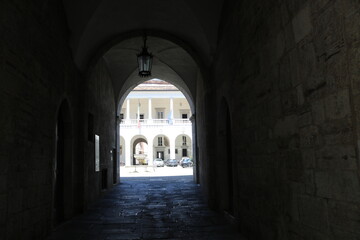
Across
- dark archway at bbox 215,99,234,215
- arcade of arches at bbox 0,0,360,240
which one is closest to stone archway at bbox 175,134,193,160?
arcade of arches at bbox 0,0,360,240

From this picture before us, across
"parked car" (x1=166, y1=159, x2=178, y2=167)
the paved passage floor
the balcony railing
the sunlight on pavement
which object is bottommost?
the paved passage floor

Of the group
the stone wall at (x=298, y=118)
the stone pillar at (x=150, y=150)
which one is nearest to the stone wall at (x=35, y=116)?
the stone wall at (x=298, y=118)

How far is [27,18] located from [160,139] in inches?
1641

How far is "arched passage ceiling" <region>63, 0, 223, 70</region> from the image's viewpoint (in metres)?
6.66

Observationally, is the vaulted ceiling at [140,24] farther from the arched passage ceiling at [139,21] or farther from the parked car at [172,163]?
the parked car at [172,163]

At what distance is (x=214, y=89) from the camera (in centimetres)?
741

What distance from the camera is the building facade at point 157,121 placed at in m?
41.2

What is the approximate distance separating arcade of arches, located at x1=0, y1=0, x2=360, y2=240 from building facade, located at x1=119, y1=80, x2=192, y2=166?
105 feet

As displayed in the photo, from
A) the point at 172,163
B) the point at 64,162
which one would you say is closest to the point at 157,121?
the point at 172,163

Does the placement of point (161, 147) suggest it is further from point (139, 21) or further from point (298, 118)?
point (298, 118)

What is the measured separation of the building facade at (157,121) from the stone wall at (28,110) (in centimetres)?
3528

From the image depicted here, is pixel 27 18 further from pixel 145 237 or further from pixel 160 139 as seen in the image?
pixel 160 139

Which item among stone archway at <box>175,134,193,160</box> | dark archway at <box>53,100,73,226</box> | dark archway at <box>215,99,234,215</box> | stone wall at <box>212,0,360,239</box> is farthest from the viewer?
stone archway at <box>175,134,193,160</box>

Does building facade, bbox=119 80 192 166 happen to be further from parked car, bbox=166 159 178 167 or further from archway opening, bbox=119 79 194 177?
parked car, bbox=166 159 178 167
